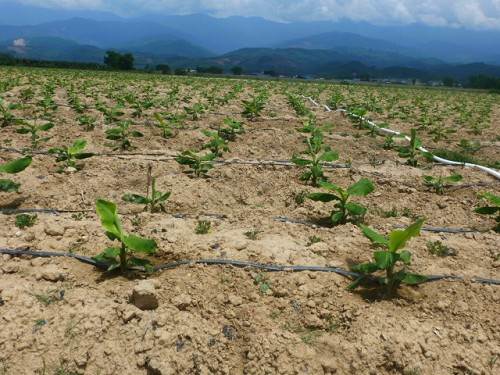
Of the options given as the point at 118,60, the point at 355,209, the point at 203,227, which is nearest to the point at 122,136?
the point at 203,227

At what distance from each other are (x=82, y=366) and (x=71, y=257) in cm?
106

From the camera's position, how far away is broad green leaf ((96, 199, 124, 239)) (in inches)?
119

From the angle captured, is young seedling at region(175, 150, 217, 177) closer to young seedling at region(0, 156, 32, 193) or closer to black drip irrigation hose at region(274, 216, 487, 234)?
black drip irrigation hose at region(274, 216, 487, 234)

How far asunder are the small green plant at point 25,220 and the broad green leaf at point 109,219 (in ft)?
3.96

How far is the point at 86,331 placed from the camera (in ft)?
8.94

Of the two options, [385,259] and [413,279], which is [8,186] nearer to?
[385,259]

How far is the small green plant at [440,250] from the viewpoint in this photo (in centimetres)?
375

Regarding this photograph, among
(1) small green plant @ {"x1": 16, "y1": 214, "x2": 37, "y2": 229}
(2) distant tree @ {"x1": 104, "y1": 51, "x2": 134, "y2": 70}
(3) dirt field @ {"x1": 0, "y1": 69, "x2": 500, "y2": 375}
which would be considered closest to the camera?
(3) dirt field @ {"x1": 0, "y1": 69, "x2": 500, "y2": 375}

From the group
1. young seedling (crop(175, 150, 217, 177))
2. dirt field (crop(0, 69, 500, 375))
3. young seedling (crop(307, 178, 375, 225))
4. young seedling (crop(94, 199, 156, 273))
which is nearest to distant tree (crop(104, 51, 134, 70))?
young seedling (crop(175, 150, 217, 177))

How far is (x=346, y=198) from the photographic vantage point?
417cm

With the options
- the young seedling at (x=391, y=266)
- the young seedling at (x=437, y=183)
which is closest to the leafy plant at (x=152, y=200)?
the young seedling at (x=391, y=266)

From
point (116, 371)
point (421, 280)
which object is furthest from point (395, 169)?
point (116, 371)

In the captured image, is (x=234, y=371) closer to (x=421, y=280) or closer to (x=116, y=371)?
(x=116, y=371)

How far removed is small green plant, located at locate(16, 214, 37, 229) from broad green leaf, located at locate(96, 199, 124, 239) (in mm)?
1208
